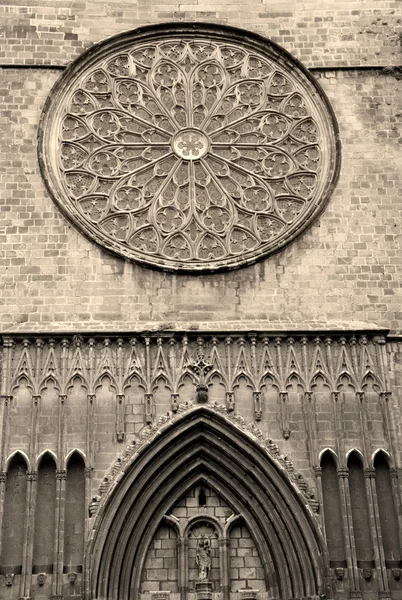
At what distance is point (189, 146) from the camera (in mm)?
16094

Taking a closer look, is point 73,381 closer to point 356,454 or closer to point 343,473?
point 343,473

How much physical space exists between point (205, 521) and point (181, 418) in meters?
1.48

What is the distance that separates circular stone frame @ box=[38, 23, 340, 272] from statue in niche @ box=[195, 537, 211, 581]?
13.1ft

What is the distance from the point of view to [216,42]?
1691cm

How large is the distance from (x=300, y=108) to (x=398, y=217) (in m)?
2.60

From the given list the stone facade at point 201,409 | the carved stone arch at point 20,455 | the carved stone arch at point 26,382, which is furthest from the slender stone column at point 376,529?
the carved stone arch at point 26,382

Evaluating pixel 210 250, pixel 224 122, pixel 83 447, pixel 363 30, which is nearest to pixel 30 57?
pixel 224 122

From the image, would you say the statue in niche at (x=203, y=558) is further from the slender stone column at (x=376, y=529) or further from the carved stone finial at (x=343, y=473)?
the slender stone column at (x=376, y=529)

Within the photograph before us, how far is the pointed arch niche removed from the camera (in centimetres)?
1305

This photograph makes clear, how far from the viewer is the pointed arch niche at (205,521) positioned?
13.1 metres

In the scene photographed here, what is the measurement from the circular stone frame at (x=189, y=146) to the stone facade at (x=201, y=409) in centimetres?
37

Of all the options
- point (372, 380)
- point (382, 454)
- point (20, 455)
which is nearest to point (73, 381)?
point (20, 455)

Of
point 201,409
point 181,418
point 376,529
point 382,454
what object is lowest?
point 376,529

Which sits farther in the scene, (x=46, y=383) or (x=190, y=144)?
(x=190, y=144)
